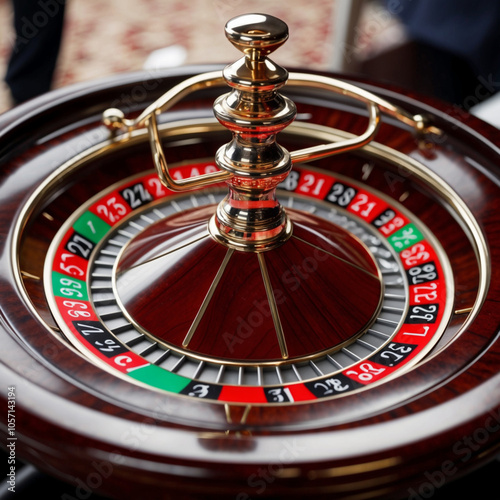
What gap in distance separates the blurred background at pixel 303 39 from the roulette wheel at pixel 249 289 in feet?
0.92

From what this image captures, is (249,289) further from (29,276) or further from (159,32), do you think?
(159,32)

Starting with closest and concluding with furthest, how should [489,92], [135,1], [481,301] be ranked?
[481,301]
[489,92]
[135,1]

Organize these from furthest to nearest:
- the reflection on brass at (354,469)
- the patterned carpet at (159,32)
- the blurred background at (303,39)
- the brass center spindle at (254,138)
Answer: the patterned carpet at (159,32)
the blurred background at (303,39)
the brass center spindle at (254,138)
the reflection on brass at (354,469)

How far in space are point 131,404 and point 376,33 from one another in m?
3.50

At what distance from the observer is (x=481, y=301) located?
1000 mm

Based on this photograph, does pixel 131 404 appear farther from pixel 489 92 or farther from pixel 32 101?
pixel 489 92

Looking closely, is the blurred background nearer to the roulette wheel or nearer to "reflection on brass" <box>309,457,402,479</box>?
the roulette wheel

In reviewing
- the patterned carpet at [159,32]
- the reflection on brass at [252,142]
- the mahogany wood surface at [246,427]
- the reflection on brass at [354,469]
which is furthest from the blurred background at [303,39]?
the reflection on brass at [354,469]

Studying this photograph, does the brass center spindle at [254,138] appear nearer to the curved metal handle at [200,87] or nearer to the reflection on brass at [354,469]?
the curved metal handle at [200,87]

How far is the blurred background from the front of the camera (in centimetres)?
266

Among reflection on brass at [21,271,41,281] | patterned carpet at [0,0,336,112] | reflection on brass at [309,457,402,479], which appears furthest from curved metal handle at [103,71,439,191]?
patterned carpet at [0,0,336,112]

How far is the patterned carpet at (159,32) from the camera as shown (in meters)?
3.87

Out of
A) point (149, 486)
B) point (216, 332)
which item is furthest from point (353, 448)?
point (216, 332)

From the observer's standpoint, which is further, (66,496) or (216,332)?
(66,496)
